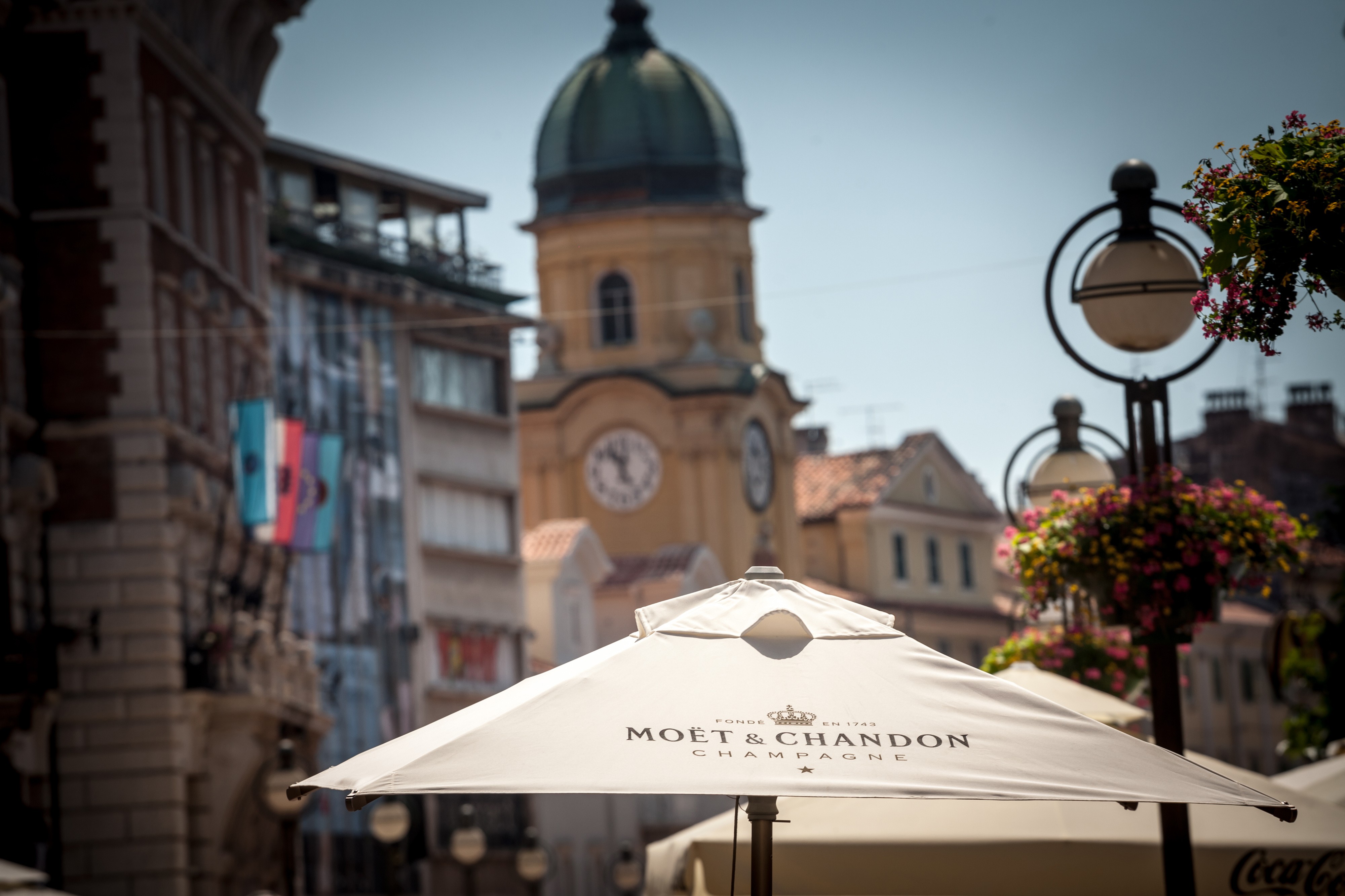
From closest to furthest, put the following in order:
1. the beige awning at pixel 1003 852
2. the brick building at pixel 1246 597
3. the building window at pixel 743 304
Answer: the beige awning at pixel 1003 852 < the building window at pixel 743 304 < the brick building at pixel 1246 597

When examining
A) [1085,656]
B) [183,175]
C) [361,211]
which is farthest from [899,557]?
[1085,656]

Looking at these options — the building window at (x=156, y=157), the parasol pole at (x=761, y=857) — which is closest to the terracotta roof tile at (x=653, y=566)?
the building window at (x=156, y=157)

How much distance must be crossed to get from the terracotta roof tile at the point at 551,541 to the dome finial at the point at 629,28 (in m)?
14.2

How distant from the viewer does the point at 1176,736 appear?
34.8 feet

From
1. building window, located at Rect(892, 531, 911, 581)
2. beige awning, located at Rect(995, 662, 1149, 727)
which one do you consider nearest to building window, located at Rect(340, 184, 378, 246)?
building window, located at Rect(892, 531, 911, 581)

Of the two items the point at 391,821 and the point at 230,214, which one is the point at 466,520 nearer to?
the point at 230,214

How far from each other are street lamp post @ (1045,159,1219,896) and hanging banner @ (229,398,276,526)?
68.5ft

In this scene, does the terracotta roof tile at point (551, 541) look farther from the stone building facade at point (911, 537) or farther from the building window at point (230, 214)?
the building window at point (230, 214)

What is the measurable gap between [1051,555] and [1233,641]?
6962cm

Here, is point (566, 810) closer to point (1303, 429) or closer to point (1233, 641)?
point (1233, 641)

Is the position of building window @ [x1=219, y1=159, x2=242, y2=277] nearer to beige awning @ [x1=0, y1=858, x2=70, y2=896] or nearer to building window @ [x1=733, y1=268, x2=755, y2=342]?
beige awning @ [x1=0, y1=858, x2=70, y2=896]

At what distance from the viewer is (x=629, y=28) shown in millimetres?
63656

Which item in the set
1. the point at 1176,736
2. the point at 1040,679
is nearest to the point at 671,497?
the point at 1040,679

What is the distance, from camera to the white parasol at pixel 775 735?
22.4 ft
